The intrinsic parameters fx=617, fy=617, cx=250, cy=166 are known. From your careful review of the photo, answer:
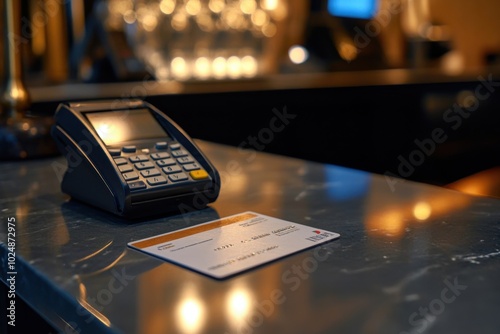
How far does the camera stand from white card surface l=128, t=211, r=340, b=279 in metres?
0.52

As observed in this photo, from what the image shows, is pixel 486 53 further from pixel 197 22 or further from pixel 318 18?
pixel 197 22

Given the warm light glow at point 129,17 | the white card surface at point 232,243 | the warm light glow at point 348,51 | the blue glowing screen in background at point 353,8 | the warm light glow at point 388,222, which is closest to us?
the white card surface at point 232,243

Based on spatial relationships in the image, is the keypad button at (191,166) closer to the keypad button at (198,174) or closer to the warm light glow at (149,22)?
the keypad button at (198,174)

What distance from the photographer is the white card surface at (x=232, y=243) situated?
0.52 meters

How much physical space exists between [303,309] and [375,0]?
323 centimetres

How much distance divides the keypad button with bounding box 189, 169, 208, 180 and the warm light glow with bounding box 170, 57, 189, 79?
180 centimetres

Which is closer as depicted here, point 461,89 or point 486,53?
point 461,89

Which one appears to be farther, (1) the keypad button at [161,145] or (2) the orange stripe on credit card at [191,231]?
(1) the keypad button at [161,145]

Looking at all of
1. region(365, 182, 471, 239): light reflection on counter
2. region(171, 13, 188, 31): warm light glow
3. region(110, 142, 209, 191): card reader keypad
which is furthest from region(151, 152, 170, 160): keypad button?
region(171, 13, 188, 31): warm light glow

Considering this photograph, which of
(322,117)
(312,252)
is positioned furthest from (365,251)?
(322,117)

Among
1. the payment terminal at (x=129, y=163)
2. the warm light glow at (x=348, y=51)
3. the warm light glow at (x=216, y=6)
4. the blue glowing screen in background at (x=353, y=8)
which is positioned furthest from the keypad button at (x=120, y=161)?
the blue glowing screen in background at (x=353, y=8)

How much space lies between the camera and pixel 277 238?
589mm

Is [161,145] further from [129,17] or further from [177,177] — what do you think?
[129,17]

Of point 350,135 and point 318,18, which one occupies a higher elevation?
point 318,18
